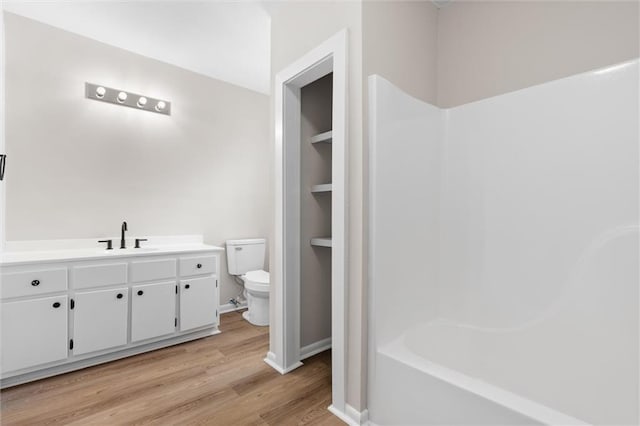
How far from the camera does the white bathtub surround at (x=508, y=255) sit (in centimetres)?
136

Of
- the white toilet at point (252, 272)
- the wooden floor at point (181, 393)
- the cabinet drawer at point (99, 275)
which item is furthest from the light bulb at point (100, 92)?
the wooden floor at point (181, 393)

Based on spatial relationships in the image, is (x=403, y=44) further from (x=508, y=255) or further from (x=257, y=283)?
Result: (x=257, y=283)

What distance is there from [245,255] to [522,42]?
2944mm

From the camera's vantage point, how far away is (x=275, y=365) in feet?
7.08

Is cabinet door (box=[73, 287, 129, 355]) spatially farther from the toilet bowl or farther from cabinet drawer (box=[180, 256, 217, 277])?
the toilet bowl

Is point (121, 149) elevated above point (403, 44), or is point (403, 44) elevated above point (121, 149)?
point (403, 44)

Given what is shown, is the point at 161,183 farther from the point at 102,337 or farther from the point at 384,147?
the point at 384,147

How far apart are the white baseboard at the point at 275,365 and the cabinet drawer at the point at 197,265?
946mm

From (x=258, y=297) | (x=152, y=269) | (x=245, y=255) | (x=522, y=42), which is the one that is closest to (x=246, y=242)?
(x=245, y=255)

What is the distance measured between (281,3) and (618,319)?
263 centimetres

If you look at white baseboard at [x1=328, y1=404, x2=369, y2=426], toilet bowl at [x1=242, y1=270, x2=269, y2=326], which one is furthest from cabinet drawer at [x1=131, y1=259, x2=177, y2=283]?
white baseboard at [x1=328, y1=404, x2=369, y2=426]

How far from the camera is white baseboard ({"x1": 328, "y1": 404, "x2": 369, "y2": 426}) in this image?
1566mm

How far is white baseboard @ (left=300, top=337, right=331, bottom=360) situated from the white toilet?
687mm

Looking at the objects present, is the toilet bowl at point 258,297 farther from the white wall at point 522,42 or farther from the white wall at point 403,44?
the white wall at point 522,42
